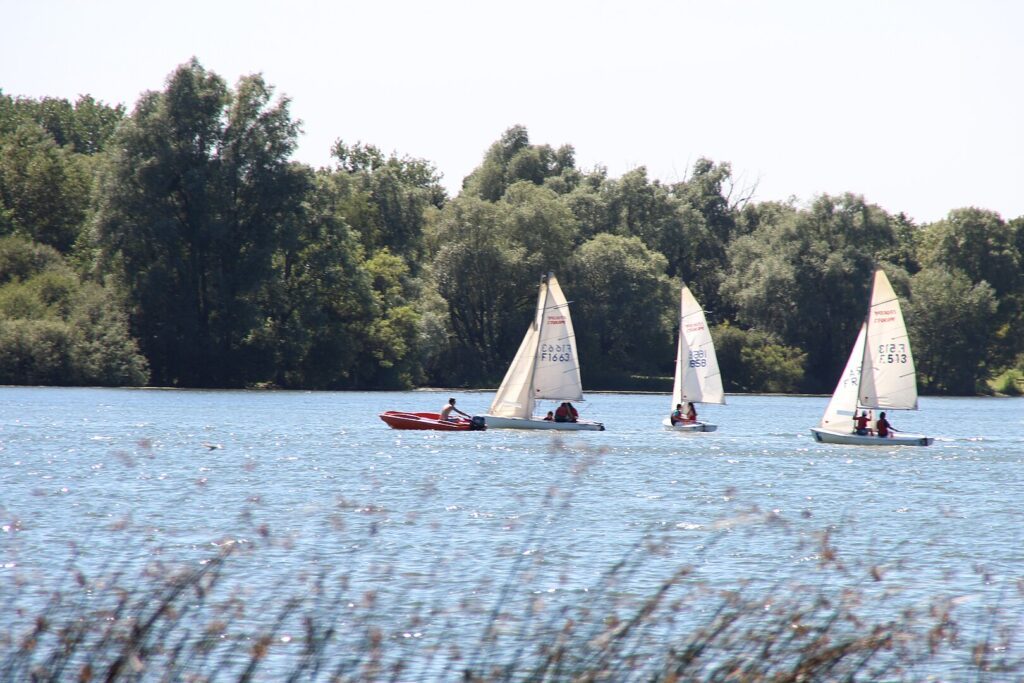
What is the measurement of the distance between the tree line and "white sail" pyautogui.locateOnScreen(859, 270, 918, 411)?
1027 inches

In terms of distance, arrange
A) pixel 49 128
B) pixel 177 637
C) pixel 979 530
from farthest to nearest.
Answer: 1. pixel 49 128
2. pixel 979 530
3. pixel 177 637

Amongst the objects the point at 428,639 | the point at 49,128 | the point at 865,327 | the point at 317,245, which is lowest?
the point at 428,639

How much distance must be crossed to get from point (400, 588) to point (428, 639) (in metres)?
2.75

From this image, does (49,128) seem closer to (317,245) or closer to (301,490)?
(317,245)

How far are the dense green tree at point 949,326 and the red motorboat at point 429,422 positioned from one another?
198 feet

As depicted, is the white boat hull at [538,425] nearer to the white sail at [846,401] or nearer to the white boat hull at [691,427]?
the white boat hull at [691,427]

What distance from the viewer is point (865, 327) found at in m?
51.5

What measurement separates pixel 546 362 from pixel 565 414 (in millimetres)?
2249

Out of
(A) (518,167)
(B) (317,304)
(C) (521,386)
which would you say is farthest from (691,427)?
(A) (518,167)

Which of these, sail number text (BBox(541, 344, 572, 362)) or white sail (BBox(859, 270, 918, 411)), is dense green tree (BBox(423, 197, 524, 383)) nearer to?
sail number text (BBox(541, 344, 572, 362))

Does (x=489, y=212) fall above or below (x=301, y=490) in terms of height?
above

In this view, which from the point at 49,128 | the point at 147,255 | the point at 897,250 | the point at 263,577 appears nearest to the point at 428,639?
the point at 263,577

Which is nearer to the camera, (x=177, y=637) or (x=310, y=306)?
(x=177, y=637)

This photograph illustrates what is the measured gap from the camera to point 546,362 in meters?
56.3
